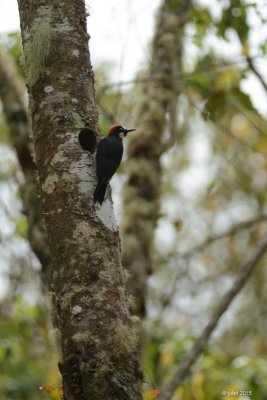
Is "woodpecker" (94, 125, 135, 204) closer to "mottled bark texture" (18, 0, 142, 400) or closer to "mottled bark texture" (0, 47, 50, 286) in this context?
"mottled bark texture" (18, 0, 142, 400)

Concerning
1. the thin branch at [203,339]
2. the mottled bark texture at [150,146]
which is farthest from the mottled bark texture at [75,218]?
the mottled bark texture at [150,146]

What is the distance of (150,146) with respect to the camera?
18.2 ft

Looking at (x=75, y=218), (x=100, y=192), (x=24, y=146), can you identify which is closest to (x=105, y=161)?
(x=100, y=192)

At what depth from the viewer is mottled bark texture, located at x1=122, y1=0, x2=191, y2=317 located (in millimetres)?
4934

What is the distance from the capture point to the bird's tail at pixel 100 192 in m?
2.70

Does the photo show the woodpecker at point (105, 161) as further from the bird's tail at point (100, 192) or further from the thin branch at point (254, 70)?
the thin branch at point (254, 70)

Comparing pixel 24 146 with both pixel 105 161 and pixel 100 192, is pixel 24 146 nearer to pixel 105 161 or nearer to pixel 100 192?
pixel 105 161

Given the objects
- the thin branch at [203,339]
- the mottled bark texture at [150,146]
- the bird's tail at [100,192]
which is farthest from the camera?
the mottled bark texture at [150,146]

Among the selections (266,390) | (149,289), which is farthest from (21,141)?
(266,390)

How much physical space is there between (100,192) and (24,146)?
231cm

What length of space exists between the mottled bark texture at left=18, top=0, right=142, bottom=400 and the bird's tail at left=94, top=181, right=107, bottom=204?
24mm

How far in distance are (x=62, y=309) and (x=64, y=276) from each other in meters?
0.13

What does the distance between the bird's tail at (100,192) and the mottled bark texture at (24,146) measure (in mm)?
1811

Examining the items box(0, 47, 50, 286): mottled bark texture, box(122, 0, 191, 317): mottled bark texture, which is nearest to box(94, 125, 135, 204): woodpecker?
box(0, 47, 50, 286): mottled bark texture
